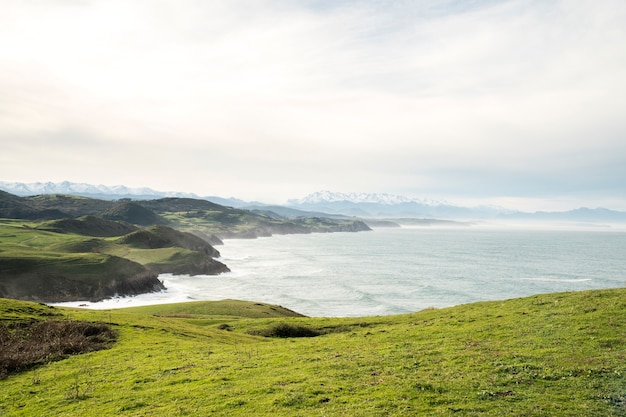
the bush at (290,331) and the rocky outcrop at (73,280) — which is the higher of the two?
the bush at (290,331)

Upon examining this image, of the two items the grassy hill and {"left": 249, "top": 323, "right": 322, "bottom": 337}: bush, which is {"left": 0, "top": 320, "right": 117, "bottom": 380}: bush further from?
the grassy hill

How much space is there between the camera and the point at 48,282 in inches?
4279

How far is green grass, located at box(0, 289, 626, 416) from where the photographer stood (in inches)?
727

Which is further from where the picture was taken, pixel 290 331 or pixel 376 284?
pixel 376 284

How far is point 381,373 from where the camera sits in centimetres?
2358

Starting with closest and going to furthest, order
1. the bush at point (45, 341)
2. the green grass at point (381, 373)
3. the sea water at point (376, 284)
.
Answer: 1. the green grass at point (381, 373)
2. the bush at point (45, 341)
3. the sea water at point (376, 284)

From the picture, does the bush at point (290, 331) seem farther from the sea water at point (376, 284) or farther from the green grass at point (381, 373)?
the sea water at point (376, 284)

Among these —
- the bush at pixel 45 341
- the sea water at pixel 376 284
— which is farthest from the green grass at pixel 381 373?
the sea water at pixel 376 284

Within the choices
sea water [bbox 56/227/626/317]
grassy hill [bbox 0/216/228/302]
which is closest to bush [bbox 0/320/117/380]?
sea water [bbox 56/227/626/317]

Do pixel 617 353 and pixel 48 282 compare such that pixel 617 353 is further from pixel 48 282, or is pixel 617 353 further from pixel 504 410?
pixel 48 282

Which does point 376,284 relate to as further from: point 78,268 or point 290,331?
point 78,268

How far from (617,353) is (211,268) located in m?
159

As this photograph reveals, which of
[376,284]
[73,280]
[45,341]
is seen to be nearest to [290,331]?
[45,341]

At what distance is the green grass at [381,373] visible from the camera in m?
18.5
